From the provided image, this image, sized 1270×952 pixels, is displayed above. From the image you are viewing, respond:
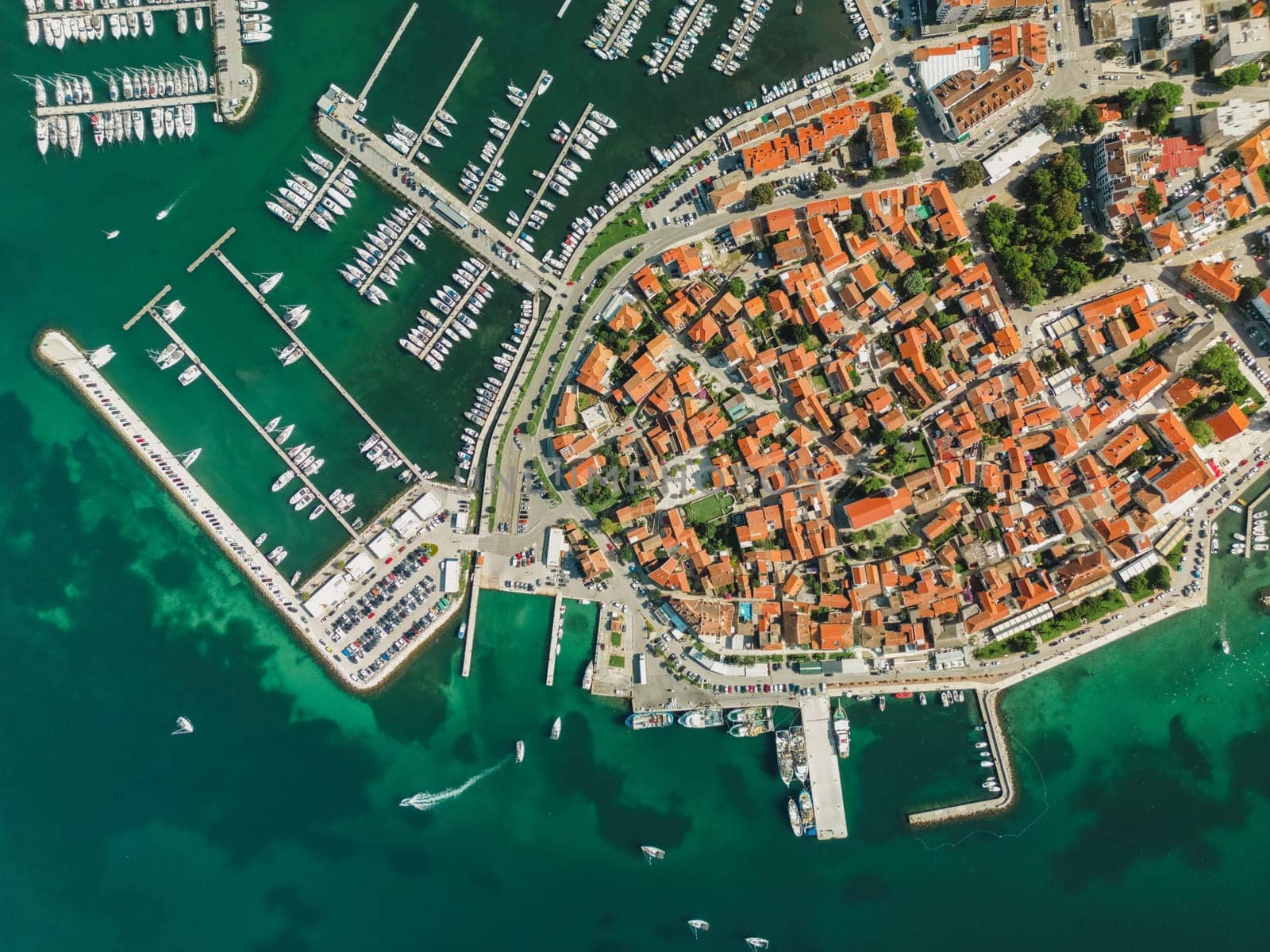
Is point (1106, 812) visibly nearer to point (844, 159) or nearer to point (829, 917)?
point (829, 917)

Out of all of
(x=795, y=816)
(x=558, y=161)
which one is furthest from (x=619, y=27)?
(x=795, y=816)

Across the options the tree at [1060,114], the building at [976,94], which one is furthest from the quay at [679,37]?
the tree at [1060,114]

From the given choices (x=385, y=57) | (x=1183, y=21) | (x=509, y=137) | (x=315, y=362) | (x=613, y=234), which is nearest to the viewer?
(x=1183, y=21)

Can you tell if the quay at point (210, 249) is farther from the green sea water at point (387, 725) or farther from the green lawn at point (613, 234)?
the green lawn at point (613, 234)

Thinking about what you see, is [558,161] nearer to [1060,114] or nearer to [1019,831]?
[1060,114]

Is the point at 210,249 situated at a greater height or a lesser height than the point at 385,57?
lesser

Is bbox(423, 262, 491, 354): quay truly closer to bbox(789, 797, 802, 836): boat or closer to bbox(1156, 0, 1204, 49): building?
bbox(789, 797, 802, 836): boat

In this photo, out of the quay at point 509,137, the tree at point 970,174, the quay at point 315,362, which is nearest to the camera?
the tree at point 970,174
